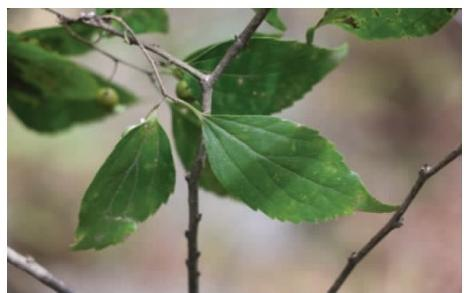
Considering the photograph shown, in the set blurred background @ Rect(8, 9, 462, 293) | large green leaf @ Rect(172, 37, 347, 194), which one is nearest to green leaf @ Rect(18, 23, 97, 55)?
large green leaf @ Rect(172, 37, 347, 194)

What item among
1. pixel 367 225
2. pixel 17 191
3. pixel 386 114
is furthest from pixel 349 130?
pixel 17 191

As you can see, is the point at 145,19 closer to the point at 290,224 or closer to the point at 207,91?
the point at 207,91

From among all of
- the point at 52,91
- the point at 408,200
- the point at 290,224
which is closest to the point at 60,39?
the point at 52,91

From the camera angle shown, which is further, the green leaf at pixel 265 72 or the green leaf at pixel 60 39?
the green leaf at pixel 60 39

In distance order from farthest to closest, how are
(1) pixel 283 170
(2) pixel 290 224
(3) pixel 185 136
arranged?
1. (2) pixel 290 224
2. (3) pixel 185 136
3. (1) pixel 283 170

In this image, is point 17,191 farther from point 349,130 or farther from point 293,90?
point 293,90

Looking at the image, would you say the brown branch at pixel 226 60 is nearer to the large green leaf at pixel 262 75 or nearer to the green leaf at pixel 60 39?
the large green leaf at pixel 262 75

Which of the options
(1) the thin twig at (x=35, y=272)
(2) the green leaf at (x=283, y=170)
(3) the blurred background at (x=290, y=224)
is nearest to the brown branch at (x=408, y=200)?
(2) the green leaf at (x=283, y=170)
